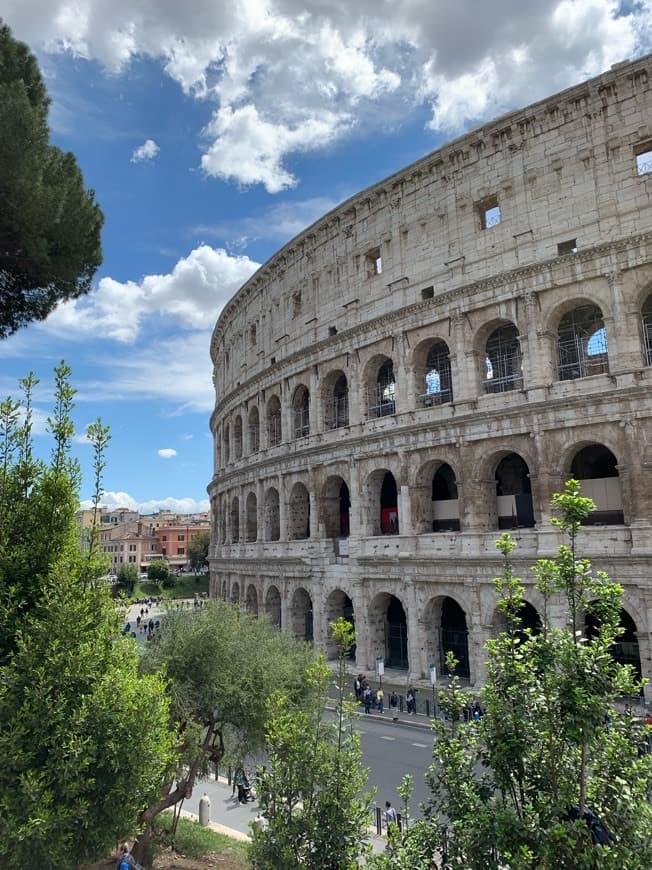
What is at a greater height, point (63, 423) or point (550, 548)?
point (63, 423)

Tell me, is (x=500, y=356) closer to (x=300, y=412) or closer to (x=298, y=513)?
(x=300, y=412)

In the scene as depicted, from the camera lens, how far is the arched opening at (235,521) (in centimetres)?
3700

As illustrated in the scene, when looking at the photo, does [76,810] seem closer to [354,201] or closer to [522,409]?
[522,409]

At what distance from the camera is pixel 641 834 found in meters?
5.14

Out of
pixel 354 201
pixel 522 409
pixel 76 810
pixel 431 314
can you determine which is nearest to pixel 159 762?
pixel 76 810

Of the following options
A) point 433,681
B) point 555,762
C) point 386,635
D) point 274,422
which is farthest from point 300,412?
point 555,762

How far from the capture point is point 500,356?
77.5 ft

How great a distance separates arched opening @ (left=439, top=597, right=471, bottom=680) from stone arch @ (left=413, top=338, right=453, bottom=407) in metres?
7.74

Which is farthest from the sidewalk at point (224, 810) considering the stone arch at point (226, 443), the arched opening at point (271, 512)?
the stone arch at point (226, 443)

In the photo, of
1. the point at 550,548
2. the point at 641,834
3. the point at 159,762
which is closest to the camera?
the point at 641,834

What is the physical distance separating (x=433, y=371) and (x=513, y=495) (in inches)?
238

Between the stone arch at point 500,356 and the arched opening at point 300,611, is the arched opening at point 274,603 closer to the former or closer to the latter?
the arched opening at point 300,611

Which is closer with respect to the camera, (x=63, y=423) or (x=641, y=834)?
(x=641, y=834)

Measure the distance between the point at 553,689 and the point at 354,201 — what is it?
25.2 metres
